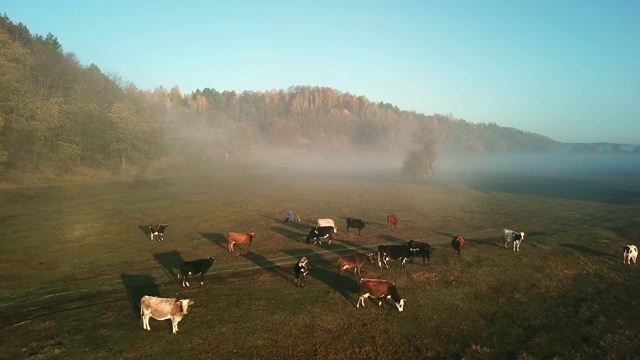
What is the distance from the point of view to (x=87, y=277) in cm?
2162

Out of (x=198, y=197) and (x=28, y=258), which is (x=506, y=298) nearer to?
(x=28, y=258)

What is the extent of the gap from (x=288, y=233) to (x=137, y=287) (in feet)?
50.9

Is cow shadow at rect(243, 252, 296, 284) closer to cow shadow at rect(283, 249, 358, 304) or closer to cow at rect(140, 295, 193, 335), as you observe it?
cow shadow at rect(283, 249, 358, 304)

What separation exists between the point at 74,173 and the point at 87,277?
5462 centimetres

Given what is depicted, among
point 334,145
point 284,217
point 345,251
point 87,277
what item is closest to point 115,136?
point 284,217

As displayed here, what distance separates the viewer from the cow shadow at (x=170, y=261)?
882 inches

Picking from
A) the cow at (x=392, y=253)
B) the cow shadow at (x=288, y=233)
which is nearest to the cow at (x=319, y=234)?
the cow shadow at (x=288, y=233)

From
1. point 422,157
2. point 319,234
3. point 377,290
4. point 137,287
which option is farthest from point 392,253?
point 422,157

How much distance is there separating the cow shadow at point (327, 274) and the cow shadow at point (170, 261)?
316 inches

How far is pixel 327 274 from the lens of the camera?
22766 mm

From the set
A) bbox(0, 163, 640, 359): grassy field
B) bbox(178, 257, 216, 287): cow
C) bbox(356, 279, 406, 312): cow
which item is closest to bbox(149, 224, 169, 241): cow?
bbox(0, 163, 640, 359): grassy field

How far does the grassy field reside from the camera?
48.4 feet

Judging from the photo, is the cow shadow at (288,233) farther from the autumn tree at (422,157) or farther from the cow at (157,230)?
the autumn tree at (422,157)

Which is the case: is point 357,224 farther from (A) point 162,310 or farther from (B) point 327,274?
(A) point 162,310
